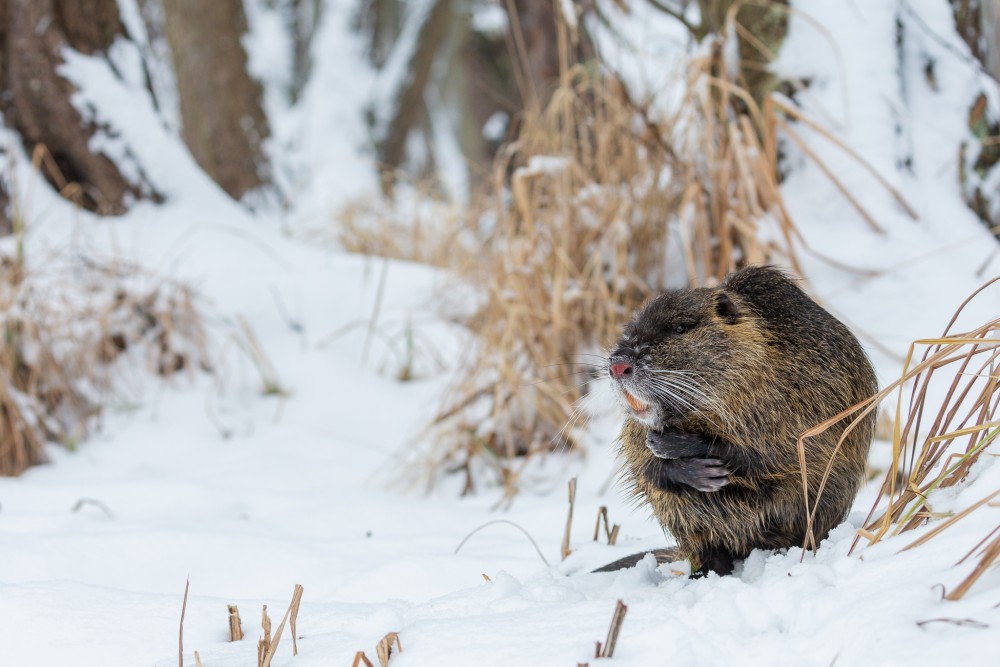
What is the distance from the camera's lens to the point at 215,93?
767cm

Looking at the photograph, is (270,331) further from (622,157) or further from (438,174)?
(438,174)

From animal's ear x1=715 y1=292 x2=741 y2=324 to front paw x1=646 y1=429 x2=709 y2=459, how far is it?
272 mm

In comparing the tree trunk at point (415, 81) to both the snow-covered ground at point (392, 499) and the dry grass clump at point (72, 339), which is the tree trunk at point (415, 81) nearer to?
→ the snow-covered ground at point (392, 499)

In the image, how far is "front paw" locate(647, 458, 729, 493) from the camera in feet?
5.07

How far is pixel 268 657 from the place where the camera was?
4.41 ft

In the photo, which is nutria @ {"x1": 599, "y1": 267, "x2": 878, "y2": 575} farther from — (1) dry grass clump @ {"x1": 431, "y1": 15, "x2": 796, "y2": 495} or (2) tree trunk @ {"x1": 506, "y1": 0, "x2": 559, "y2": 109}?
(2) tree trunk @ {"x1": 506, "y1": 0, "x2": 559, "y2": 109}

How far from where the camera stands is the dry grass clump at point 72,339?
10.5ft

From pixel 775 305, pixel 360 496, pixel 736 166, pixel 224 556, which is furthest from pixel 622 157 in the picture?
pixel 224 556

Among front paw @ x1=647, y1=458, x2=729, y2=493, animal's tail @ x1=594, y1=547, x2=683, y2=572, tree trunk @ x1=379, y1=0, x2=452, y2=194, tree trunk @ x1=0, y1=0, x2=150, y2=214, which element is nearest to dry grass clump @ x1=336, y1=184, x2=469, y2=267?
tree trunk @ x1=0, y1=0, x2=150, y2=214

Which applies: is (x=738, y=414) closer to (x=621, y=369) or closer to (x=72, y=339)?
(x=621, y=369)

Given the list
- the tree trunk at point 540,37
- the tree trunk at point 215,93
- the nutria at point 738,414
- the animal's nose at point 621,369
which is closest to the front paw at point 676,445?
the nutria at point 738,414

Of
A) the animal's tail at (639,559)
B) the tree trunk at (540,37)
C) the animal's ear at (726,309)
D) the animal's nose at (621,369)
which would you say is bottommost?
the animal's tail at (639,559)

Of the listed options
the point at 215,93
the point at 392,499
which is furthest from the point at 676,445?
the point at 215,93

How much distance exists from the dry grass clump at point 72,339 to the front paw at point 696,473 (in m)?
2.50
